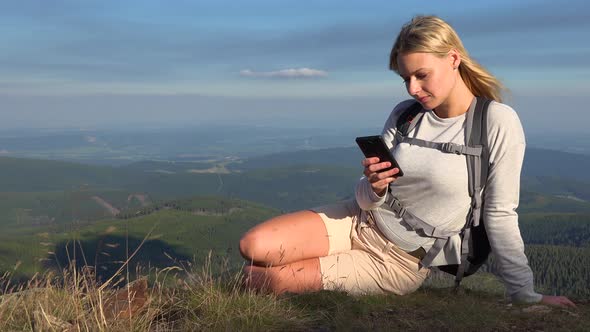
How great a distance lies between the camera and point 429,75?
5504 mm

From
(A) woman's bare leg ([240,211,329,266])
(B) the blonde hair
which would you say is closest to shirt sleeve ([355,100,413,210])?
(A) woman's bare leg ([240,211,329,266])

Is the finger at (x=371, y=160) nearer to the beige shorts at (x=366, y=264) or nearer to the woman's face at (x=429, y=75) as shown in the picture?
the woman's face at (x=429, y=75)

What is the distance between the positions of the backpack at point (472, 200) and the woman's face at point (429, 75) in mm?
421

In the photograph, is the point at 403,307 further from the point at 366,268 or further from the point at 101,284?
the point at 101,284

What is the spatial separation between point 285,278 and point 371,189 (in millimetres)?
1528

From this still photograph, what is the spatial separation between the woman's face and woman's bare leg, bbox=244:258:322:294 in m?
2.50

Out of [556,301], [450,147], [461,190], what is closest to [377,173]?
[450,147]

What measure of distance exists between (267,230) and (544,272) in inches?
4481

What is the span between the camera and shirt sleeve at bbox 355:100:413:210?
5857 mm

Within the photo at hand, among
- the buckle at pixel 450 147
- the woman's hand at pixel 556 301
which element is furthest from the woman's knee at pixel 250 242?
the woman's hand at pixel 556 301

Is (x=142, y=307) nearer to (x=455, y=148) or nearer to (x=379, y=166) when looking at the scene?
(x=379, y=166)

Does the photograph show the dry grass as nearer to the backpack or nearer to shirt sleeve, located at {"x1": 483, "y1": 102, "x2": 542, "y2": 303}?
the backpack

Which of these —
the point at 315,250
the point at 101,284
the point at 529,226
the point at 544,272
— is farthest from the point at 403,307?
the point at 529,226

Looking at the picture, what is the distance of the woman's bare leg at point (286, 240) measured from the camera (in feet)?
19.3
